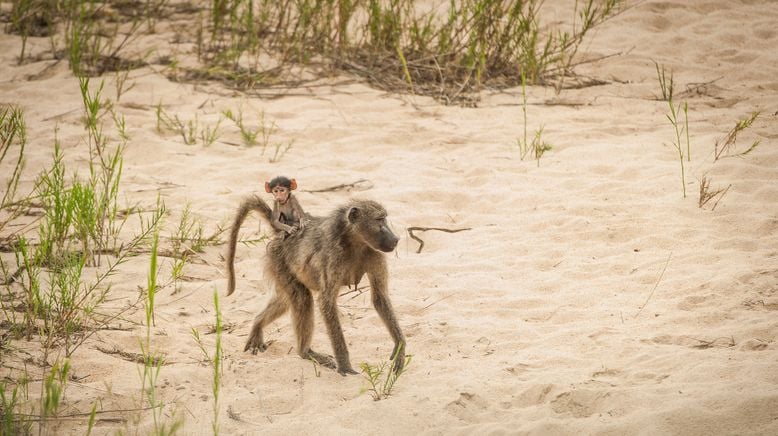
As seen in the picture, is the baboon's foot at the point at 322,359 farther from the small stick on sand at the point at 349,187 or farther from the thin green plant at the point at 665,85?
the thin green plant at the point at 665,85

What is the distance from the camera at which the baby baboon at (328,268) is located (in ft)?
14.0

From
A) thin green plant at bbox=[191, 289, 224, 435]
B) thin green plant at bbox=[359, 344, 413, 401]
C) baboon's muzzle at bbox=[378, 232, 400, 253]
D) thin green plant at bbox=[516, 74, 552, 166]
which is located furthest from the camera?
thin green plant at bbox=[516, 74, 552, 166]

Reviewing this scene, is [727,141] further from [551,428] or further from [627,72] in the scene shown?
[551,428]

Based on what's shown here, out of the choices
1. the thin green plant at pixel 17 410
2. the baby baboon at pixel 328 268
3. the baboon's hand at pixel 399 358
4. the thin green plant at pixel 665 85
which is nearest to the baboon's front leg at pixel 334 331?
the baby baboon at pixel 328 268

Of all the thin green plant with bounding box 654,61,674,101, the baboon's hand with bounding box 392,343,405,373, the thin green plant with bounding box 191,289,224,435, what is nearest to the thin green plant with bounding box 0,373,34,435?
the thin green plant with bounding box 191,289,224,435

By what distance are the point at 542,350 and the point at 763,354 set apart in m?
1.06

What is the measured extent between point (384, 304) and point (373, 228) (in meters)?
0.44

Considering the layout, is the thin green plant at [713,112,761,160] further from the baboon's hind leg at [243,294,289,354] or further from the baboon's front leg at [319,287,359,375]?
the baboon's hind leg at [243,294,289,354]

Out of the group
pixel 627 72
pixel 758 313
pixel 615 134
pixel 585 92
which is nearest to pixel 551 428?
pixel 758 313

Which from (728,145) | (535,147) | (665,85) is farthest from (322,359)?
(665,85)

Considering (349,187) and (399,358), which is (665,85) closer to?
(349,187)

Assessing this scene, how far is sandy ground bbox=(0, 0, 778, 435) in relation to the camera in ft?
11.7

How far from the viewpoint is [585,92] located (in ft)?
28.1

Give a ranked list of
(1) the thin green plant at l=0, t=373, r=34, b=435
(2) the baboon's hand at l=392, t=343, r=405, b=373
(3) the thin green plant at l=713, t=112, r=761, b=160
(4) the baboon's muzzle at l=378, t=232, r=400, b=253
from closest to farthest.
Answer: (1) the thin green plant at l=0, t=373, r=34, b=435 < (2) the baboon's hand at l=392, t=343, r=405, b=373 < (4) the baboon's muzzle at l=378, t=232, r=400, b=253 < (3) the thin green plant at l=713, t=112, r=761, b=160
